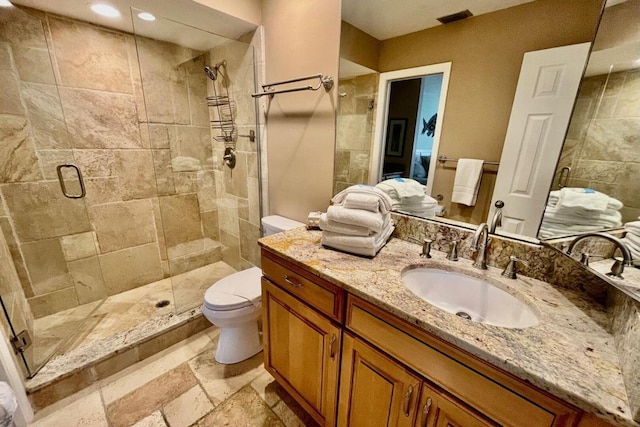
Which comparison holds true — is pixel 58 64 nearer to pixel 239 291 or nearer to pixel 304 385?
pixel 239 291

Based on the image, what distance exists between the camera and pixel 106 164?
2.05 metres

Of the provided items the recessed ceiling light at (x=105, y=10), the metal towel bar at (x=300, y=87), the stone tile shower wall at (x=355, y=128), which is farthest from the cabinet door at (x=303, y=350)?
the recessed ceiling light at (x=105, y=10)

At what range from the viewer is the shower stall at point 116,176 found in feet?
5.34

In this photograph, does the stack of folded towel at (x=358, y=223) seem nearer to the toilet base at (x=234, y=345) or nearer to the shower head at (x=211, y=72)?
the toilet base at (x=234, y=345)

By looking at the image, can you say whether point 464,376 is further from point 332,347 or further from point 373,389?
point 332,347

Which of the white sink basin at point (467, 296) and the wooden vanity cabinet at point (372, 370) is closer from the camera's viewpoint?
the wooden vanity cabinet at point (372, 370)

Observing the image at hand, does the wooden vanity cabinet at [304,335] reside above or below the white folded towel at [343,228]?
below

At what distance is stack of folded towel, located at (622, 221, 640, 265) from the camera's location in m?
0.70

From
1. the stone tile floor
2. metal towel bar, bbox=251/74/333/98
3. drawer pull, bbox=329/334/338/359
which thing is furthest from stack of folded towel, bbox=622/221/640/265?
the stone tile floor

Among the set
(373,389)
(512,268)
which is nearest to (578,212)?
(512,268)

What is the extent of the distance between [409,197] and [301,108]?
3.00 ft

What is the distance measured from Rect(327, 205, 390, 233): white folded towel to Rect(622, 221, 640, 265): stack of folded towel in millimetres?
735

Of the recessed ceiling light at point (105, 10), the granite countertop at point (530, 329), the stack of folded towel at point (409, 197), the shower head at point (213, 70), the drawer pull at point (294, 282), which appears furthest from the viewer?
the shower head at point (213, 70)

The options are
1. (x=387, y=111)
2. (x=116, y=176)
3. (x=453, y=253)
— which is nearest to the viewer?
(x=453, y=253)
